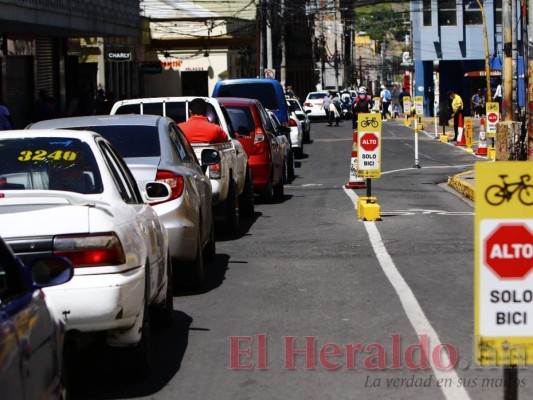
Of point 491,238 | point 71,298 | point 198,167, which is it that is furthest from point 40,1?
point 491,238

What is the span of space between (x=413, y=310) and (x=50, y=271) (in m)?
4.98

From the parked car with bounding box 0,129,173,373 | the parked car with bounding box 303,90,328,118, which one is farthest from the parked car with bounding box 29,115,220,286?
the parked car with bounding box 303,90,328,118

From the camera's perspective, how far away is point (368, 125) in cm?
1664

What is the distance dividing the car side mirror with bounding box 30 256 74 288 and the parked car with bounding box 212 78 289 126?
23355 mm

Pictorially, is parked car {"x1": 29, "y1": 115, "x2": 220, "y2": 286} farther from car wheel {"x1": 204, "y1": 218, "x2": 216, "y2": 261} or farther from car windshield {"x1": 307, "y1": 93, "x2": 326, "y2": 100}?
car windshield {"x1": 307, "y1": 93, "x2": 326, "y2": 100}

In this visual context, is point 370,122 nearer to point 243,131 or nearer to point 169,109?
point 169,109

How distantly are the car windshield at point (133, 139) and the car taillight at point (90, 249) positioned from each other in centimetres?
435

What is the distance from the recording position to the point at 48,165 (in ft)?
26.1

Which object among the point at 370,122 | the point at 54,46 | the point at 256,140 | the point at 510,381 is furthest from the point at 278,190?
the point at 54,46

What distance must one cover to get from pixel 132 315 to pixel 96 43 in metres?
39.3

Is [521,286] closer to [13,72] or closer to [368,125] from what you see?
[368,125]

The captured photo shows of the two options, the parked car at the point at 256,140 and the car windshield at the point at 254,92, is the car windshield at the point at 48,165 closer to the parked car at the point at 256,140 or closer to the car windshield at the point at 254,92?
the parked car at the point at 256,140

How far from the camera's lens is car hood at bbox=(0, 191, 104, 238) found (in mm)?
6645

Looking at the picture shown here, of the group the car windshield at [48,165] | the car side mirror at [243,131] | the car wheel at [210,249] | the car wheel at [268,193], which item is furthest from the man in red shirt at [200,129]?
the car windshield at [48,165]
